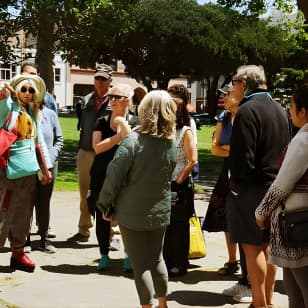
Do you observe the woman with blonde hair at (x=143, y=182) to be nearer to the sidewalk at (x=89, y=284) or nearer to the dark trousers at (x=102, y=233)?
the sidewalk at (x=89, y=284)

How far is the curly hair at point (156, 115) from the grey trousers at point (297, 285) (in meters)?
1.36

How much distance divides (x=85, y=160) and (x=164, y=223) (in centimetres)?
332

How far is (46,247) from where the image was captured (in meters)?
7.29

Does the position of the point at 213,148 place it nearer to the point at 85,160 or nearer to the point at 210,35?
the point at 85,160

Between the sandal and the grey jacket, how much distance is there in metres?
2.02

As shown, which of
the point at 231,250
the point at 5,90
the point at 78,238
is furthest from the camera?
the point at 78,238

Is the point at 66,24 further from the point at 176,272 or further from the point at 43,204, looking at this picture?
the point at 176,272

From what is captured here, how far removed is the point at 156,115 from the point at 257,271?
1.46 metres

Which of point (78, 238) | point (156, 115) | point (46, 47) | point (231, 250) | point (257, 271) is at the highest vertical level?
point (46, 47)

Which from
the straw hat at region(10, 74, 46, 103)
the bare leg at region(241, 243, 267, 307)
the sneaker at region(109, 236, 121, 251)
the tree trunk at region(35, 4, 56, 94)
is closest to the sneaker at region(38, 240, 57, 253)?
the sneaker at region(109, 236, 121, 251)

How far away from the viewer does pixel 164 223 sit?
15.4 feet

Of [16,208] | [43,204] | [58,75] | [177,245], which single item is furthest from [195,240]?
[58,75]

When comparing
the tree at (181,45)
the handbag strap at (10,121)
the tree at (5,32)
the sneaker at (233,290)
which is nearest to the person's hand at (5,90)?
the handbag strap at (10,121)

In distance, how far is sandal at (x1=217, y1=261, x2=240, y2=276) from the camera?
6445 mm
